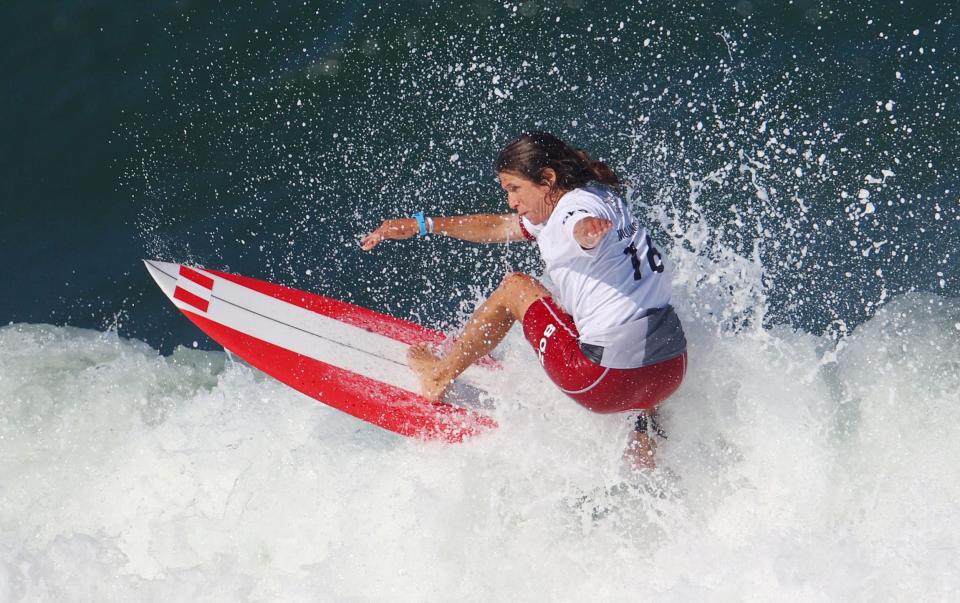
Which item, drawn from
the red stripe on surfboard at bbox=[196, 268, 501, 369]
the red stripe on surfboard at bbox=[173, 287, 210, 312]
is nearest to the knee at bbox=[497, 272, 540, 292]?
the red stripe on surfboard at bbox=[196, 268, 501, 369]

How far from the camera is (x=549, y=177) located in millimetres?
4047

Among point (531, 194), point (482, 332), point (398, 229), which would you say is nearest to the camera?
point (531, 194)

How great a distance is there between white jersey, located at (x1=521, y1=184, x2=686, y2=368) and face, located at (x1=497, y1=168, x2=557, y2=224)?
77 millimetres

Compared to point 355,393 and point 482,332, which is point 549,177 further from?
Result: point 355,393

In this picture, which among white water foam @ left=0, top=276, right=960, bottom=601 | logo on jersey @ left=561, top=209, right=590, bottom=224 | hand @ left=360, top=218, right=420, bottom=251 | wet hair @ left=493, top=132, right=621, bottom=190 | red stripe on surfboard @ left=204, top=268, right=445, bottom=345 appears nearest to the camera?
logo on jersey @ left=561, top=209, right=590, bottom=224

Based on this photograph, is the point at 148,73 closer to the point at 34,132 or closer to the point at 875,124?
the point at 34,132

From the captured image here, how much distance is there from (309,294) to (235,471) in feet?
3.80

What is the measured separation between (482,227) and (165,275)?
2005 millimetres

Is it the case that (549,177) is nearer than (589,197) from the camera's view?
No

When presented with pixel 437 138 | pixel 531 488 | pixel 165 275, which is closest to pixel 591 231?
pixel 531 488

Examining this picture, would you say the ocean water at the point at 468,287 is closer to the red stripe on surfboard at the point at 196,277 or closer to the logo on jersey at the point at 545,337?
the red stripe on surfboard at the point at 196,277

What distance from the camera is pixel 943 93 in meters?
5.93

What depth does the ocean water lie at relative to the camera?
4.50 metres

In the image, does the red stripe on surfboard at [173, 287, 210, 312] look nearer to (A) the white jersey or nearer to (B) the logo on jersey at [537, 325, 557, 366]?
(B) the logo on jersey at [537, 325, 557, 366]
